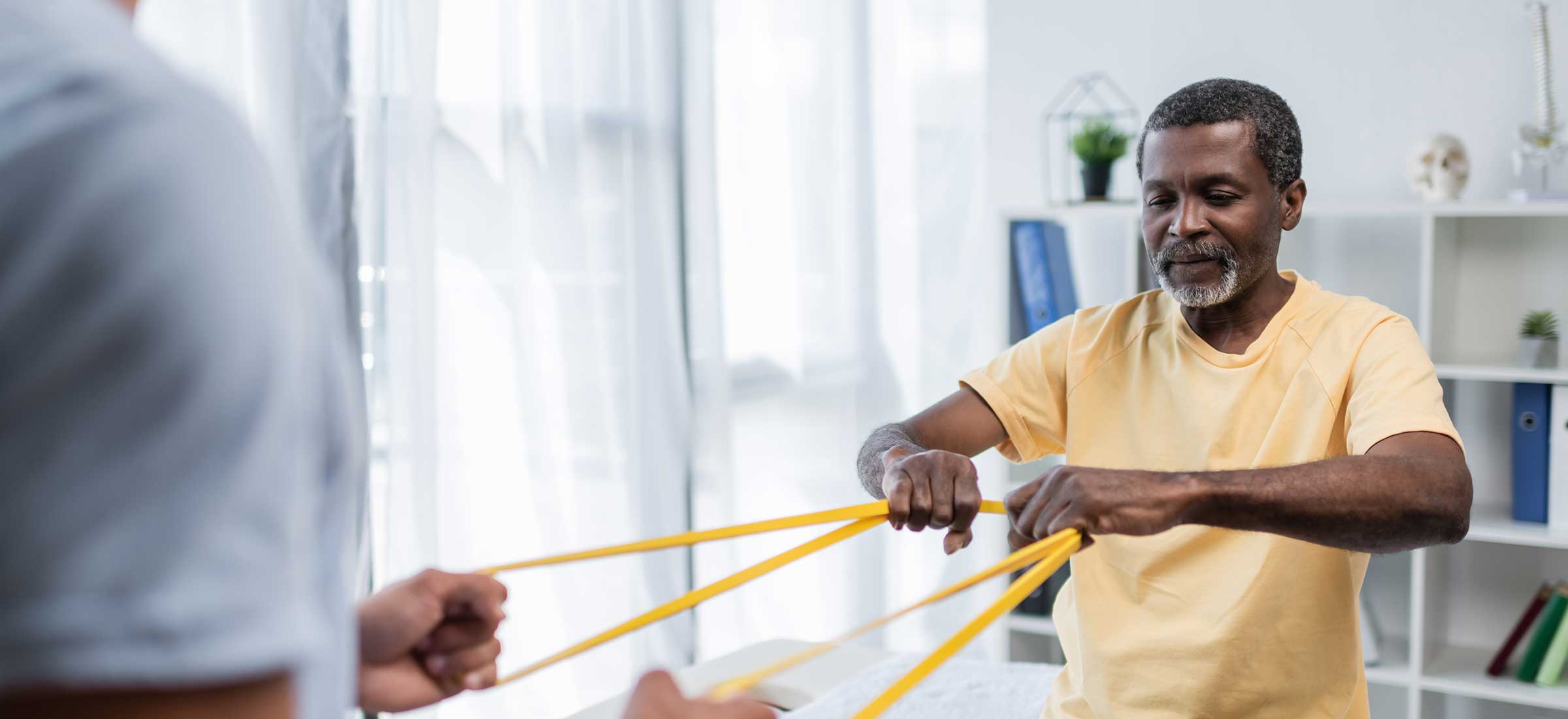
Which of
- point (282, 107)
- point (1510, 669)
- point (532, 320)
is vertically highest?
point (282, 107)

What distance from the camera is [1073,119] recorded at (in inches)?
141

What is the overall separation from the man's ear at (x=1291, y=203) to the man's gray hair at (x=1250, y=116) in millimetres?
15

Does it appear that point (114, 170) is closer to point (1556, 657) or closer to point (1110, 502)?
point (1110, 502)

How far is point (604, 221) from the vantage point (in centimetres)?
275

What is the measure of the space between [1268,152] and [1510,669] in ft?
6.08

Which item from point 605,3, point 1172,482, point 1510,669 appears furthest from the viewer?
point 1510,669

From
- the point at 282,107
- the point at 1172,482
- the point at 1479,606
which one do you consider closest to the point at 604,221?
the point at 282,107

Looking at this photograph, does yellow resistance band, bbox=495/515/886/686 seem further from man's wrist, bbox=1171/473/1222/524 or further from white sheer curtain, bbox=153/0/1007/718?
white sheer curtain, bbox=153/0/1007/718

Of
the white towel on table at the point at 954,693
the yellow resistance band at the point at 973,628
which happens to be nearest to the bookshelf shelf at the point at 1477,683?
the white towel on table at the point at 954,693

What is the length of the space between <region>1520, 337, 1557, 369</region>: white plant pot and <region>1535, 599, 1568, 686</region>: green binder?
56 centimetres

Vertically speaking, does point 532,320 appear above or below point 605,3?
below

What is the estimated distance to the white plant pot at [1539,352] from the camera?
2793 millimetres

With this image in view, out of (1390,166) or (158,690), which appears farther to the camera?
(1390,166)

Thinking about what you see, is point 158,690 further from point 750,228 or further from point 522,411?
point 750,228
